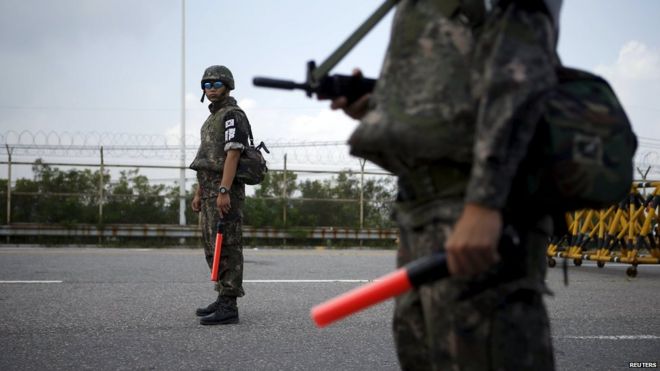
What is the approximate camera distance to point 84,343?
396 centimetres

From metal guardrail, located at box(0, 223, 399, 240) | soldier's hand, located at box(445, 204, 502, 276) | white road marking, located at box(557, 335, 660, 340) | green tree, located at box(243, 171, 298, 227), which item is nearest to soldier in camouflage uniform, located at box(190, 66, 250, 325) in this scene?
white road marking, located at box(557, 335, 660, 340)

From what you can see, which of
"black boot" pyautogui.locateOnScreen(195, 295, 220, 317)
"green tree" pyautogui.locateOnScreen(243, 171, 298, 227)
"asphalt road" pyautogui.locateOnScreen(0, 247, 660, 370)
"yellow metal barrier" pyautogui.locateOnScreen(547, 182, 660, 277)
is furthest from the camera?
"green tree" pyautogui.locateOnScreen(243, 171, 298, 227)

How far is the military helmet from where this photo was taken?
15.4 ft

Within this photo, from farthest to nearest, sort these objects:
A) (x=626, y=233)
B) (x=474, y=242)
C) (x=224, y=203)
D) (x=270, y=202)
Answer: (x=270, y=202)
(x=626, y=233)
(x=224, y=203)
(x=474, y=242)

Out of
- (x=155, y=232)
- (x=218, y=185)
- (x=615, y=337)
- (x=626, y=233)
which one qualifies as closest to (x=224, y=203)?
(x=218, y=185)

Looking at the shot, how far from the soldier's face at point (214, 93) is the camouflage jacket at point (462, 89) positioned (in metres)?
3.29

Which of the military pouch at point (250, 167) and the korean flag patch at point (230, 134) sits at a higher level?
the korean flag patch at point (230, 134)

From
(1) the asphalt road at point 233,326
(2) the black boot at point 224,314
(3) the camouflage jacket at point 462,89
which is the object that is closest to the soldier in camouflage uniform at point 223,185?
(2) the black boot at point 224,314

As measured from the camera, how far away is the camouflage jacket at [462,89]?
1.32 m

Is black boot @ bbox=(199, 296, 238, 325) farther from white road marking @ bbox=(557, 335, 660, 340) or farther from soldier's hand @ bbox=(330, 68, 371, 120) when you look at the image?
soldier's hand @ bbox=(330, 68, 371, 120)

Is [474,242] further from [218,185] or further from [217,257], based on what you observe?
[218,185]

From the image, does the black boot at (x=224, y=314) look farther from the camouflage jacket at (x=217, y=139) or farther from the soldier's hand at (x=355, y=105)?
the soldier's hand at (x=355, y=105)

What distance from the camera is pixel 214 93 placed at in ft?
15.5

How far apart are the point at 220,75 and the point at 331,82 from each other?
10.1ft
